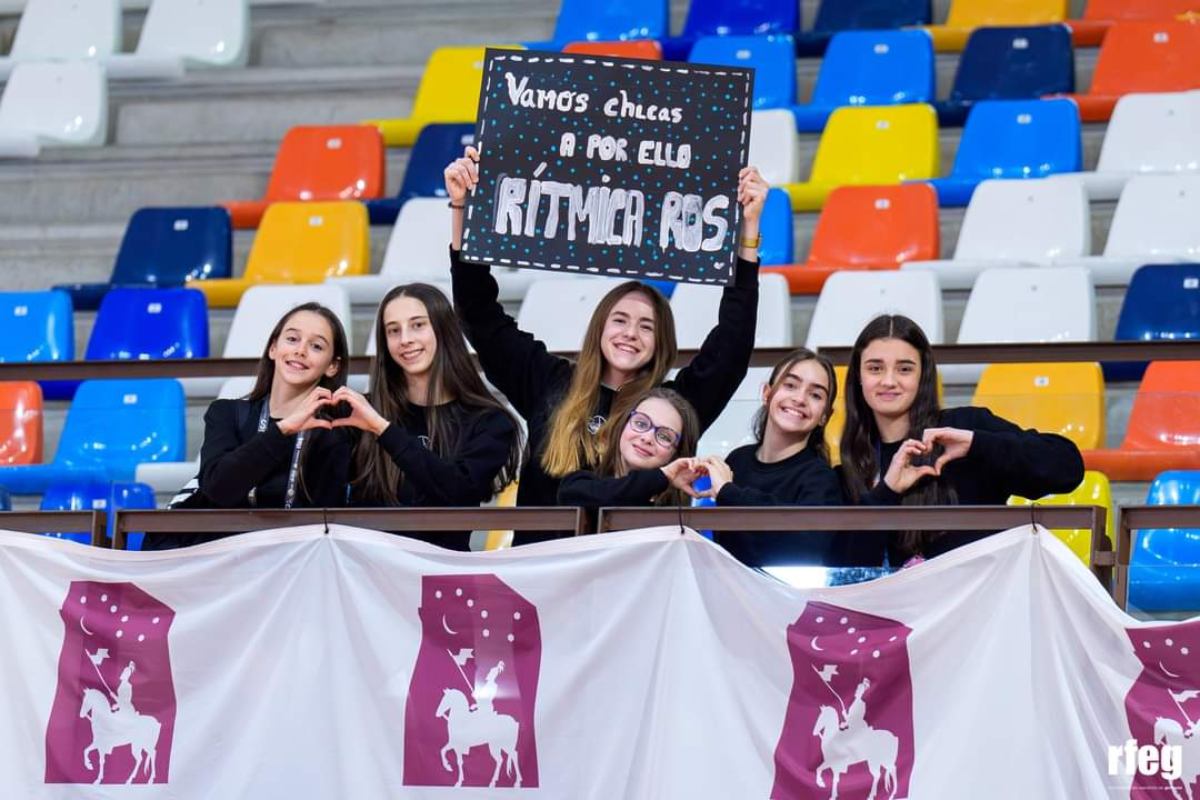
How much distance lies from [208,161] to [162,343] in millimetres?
1803

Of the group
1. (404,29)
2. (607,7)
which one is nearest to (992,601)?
(607,7)

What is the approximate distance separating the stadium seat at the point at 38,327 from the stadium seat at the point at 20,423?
112 centimetres

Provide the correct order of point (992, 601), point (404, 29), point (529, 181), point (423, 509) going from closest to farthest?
1. point (992, 601)
2. point (423, 509)
3. point (529, 181)
4. point (404, 29)

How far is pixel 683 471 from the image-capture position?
4.11 metres

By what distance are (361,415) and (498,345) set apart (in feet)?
1.94

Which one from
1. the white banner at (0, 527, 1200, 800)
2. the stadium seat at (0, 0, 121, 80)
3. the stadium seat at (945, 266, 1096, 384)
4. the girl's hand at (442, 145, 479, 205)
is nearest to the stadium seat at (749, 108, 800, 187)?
the stadium seat at (945, 266, 1096, 384)

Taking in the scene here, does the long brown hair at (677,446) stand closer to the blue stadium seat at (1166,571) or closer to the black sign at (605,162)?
the black sign at (605,162)

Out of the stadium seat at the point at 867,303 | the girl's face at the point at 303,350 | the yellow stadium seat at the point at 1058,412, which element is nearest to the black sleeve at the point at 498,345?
the girl's face at the point at 303,350

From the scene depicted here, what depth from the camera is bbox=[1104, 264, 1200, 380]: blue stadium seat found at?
20.4ft

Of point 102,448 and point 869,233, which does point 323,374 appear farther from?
point 869,233

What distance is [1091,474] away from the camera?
4.87m

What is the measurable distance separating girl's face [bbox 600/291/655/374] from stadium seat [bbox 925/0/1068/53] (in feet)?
13.3

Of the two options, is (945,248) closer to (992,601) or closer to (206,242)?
(206,242)

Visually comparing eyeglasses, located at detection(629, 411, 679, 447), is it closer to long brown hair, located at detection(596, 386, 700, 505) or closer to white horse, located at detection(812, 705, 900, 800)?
long brown hair, located at detection(596, 386, 700, 505)
